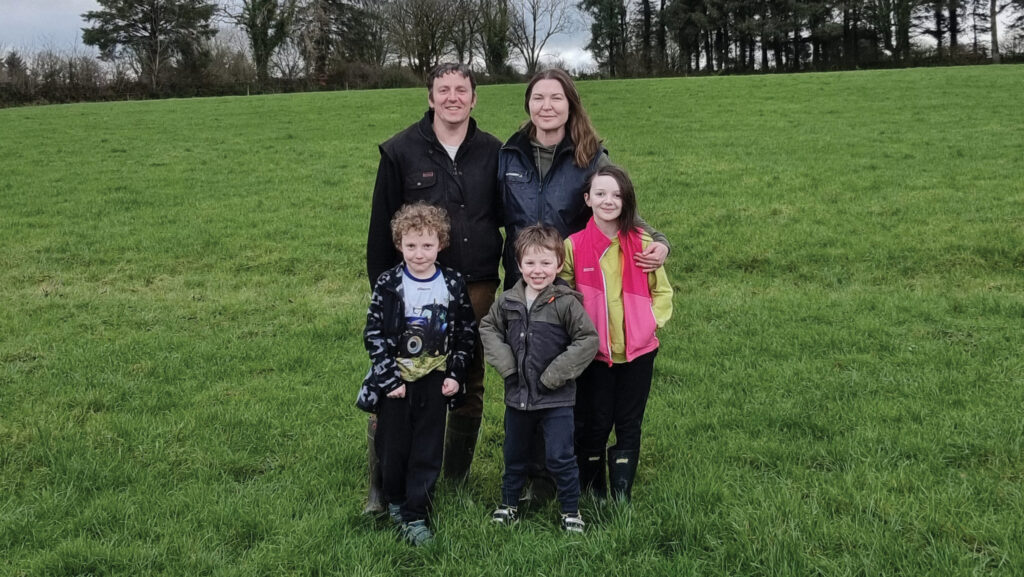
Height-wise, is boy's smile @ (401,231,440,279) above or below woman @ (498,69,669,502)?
below

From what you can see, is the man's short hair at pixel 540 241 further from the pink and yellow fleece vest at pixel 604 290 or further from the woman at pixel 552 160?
the woman at pixel 552 160

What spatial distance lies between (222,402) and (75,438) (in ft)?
3.25

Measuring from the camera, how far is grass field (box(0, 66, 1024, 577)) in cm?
327

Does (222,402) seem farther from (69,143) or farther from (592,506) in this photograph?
(69,143)

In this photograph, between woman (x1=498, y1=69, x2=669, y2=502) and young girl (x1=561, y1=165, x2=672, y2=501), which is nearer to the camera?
young girl (x1=561, y1=165, x2=672, y2=501)

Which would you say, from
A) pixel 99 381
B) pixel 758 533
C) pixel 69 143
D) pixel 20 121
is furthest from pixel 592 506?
pixel 20 121

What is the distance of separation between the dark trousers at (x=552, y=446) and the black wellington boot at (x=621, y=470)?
0.80ft

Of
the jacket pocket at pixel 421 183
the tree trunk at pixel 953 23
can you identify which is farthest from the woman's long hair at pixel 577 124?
the tree trunk at pixel 953 23

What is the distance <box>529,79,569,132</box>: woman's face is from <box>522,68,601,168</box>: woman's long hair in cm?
3

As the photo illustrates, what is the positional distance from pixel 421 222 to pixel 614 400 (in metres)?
1.34

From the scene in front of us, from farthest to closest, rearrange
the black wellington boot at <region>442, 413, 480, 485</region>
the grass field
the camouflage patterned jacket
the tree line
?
the tree line → the black wellington boot at <region>442, 413, 480, 485</region> → the camouflage patterned jacket → the grass field

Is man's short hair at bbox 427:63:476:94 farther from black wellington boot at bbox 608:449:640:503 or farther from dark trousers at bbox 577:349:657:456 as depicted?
black wellington boot at bbox 608:449:640:503

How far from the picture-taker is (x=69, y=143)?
1888 cm

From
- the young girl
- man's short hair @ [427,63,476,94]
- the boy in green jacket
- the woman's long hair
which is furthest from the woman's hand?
man's short hair @ [427,63,476,94]
